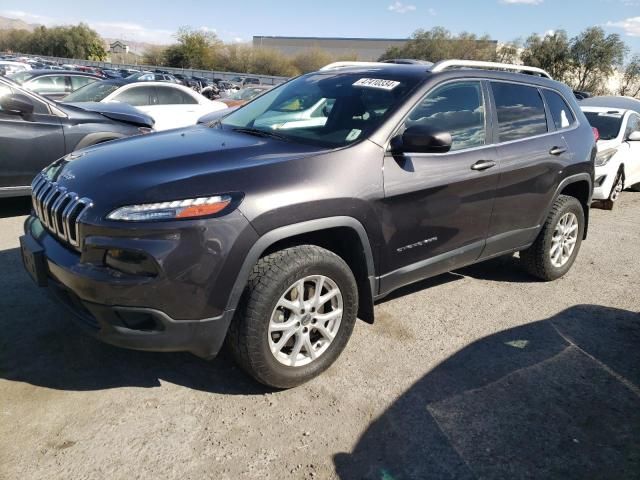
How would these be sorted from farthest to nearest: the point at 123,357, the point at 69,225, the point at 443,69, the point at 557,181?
the point at 557,181 → the point at 443,69 → the point at 123,357 → the point at 69,225

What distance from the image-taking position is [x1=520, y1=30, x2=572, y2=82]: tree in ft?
142

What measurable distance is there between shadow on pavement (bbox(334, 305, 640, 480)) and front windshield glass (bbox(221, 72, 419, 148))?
1.60m

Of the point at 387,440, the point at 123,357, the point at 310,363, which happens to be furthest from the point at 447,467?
the point at 123,357

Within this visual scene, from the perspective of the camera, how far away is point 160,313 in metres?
2.48

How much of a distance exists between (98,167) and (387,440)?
6.82 feet

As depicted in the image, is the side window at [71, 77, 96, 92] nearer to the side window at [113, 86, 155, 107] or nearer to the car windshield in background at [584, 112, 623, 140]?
the side window at [113, 86, 155, 107]

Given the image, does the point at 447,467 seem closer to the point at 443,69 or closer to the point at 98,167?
the point at 98,167

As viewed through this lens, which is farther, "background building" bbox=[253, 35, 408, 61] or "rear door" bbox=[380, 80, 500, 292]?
"background building" bbox=[253, 35, 408, 61]

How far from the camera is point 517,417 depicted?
2871 mm

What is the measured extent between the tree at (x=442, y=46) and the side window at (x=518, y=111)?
56.0 metres

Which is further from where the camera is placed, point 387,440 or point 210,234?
point 387,440

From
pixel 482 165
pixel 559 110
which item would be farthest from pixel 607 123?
pixel 482 165

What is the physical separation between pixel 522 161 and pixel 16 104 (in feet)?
16.6

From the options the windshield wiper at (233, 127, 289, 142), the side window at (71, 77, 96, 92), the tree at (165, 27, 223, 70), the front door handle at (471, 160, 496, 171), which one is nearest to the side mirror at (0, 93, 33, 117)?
the windshield wiper at (233, 127, 289, 142)
